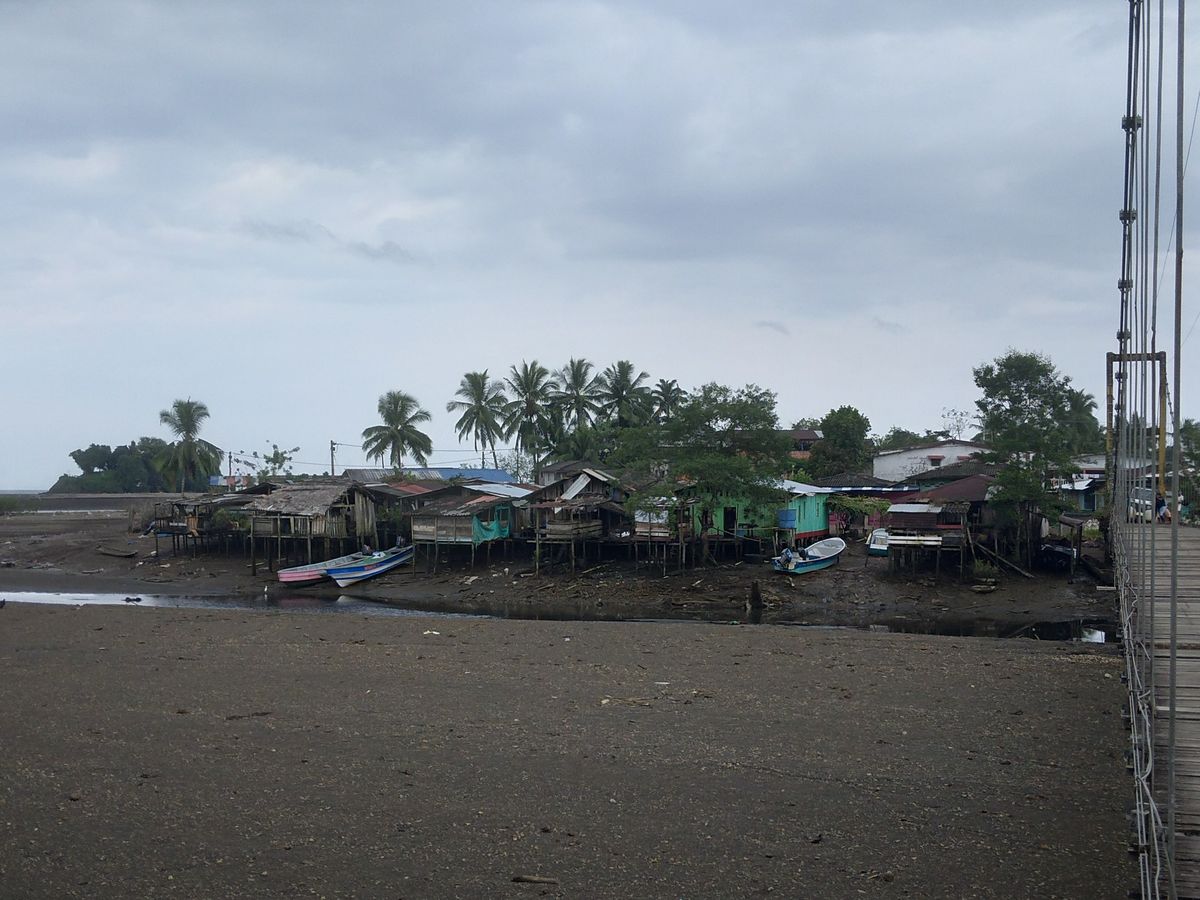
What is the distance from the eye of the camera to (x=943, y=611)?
3142 cm

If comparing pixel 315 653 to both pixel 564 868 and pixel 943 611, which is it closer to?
pixel 564 868

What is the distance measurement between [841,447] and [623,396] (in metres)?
14.8

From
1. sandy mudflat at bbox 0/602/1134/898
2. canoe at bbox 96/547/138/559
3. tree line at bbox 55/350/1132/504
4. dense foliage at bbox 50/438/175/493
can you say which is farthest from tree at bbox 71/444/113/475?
sandy mudflat at bbox 0/602/1134/898

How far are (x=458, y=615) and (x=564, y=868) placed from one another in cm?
2506

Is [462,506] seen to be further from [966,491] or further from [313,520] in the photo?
[966,491]

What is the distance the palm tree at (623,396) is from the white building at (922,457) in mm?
15583

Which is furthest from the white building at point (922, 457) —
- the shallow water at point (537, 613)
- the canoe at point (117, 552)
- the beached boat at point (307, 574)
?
the canoe at point (117, 552)

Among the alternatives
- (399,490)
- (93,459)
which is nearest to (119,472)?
(93,459)

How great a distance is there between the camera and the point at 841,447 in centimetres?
6278

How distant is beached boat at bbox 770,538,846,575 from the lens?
37125 millimetres

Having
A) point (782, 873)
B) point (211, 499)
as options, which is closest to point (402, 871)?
point (782, 873)

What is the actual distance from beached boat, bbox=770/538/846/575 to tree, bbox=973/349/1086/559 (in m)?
6.31

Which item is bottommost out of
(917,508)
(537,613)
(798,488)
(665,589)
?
(537,613)

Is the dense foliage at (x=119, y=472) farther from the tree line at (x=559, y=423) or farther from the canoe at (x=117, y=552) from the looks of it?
the canoe at (x=117, y=552)
